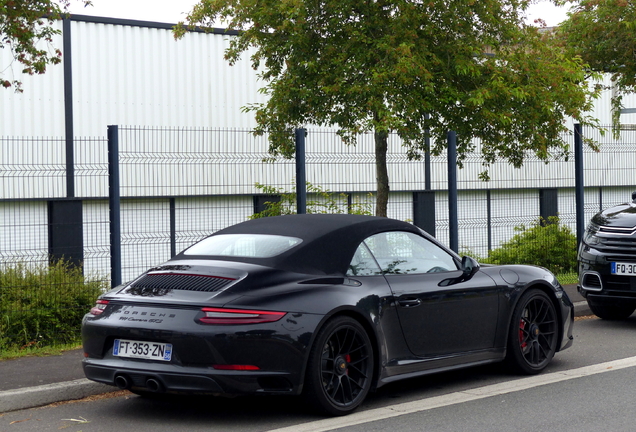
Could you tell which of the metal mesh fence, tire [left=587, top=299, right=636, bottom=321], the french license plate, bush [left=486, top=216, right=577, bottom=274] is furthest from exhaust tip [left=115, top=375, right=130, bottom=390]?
bush [left=486, top=216, right=577, bottom=274]

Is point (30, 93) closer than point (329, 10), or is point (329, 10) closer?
point (329, 10)

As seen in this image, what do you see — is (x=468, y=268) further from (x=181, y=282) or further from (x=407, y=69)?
(x=407, y=69)

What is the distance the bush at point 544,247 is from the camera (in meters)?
15.3

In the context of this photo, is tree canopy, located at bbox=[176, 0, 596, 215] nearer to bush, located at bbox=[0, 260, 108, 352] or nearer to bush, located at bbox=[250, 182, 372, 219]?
bush, located at bbox=[250, 182, 372, 219]

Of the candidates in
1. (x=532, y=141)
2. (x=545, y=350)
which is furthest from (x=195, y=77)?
(x=545, y=350)

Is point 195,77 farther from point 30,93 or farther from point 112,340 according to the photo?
point 112,340

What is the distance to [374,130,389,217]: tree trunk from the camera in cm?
1349

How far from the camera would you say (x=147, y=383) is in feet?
17.6

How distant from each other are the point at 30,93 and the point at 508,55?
423 inches

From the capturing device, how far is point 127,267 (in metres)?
10.2

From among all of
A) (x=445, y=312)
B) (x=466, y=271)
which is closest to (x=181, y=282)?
(x=445, y=312)

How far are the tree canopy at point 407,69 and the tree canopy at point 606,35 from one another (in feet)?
16.1

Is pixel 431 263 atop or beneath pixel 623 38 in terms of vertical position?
beneath

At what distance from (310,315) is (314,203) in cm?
693
